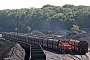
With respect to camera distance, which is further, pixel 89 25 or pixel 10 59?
pixel 89 25

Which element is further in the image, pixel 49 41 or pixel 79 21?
pixel 79 21

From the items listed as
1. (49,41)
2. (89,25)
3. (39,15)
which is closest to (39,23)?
(39,15)

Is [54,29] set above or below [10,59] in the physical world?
below

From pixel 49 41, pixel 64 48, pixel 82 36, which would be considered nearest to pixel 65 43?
pixel 64 48

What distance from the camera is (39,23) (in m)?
164

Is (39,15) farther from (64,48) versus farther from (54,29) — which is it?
(64,48)

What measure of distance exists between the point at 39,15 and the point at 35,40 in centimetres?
9978

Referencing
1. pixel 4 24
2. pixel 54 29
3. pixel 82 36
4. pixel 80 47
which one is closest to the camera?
pixel 80 47

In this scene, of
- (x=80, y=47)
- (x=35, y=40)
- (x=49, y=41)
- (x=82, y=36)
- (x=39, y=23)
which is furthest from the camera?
(x=39, y=23)

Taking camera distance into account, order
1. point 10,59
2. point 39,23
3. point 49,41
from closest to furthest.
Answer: point 10,59, point 49,41, point 39,23

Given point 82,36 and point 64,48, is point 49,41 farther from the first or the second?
point 82,36

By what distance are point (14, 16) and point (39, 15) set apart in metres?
31.1

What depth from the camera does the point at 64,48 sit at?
54406 mm

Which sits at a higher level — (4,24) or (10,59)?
(10,59)
